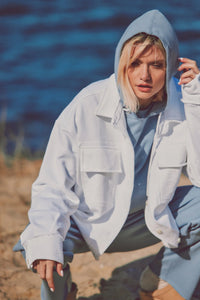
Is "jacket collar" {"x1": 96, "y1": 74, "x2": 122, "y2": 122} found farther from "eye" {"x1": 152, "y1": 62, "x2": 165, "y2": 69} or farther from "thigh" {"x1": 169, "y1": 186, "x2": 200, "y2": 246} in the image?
"thigh" {"x1": 169, "y1": 186, "x2": 200, "y2": 246}

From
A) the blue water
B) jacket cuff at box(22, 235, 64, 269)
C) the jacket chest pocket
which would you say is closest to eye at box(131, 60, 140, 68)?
the jacket chest pocket

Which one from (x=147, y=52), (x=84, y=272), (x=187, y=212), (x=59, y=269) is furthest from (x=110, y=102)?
(x=84, y=272)

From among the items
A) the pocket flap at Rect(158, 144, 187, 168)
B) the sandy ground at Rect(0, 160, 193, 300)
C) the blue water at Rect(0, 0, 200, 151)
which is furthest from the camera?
the blue water at Rect(0, 0, 200, 151)

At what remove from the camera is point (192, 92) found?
2338mm

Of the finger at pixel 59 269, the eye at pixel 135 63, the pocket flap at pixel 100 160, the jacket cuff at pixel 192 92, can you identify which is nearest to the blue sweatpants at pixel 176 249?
the finger at pixel 59 269

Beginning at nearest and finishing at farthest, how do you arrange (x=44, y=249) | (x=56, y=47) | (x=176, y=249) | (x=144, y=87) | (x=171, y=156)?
(x=44, y=249) → (x=144, y=87) → (x=171, y=156) → (x=176, y=249) → (x=56, y=47)

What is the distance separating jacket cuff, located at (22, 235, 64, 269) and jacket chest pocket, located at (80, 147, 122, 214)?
0.28 meters

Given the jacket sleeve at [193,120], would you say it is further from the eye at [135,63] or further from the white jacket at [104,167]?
the eye at [135,63]

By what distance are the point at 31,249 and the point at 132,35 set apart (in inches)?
39.4

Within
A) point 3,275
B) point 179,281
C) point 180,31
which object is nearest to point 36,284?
point 3,275

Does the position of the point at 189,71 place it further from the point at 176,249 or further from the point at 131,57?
the point at 176,249

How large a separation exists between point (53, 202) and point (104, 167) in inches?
11.4

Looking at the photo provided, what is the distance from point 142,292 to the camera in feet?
9.02

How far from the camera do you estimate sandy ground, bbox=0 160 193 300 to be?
2830 millimetres
